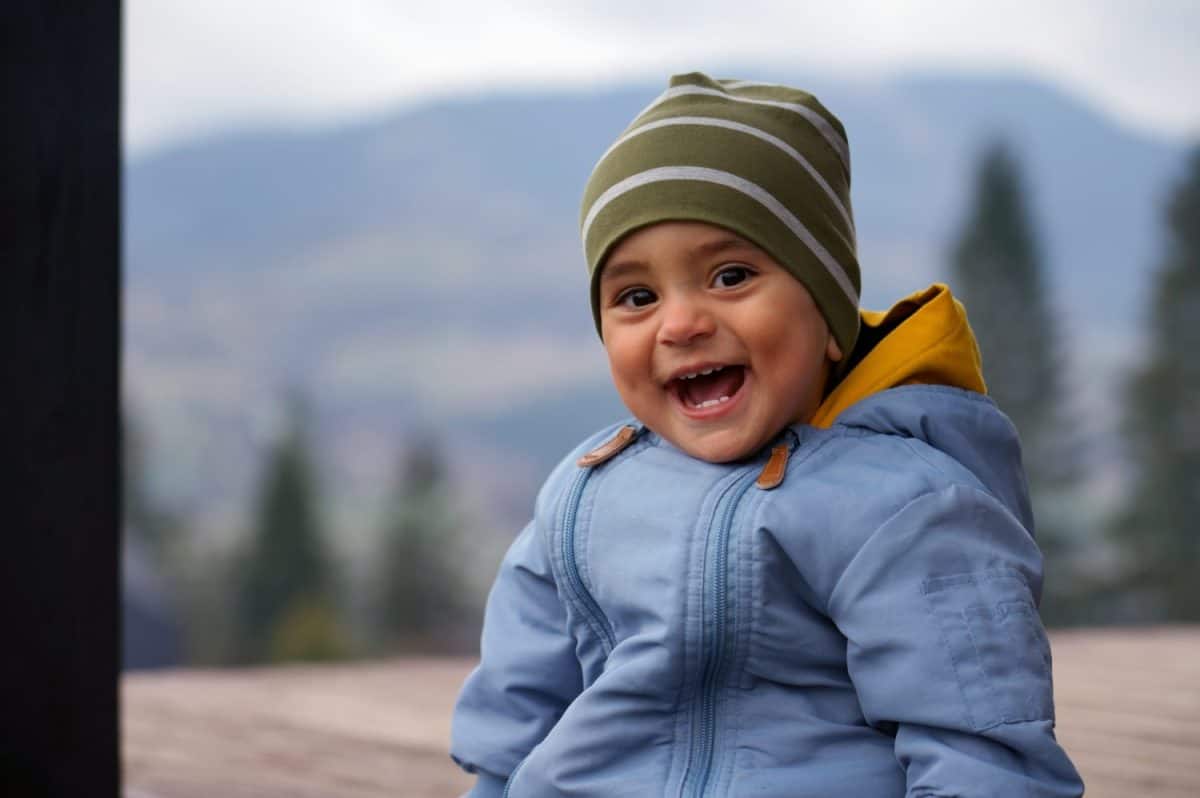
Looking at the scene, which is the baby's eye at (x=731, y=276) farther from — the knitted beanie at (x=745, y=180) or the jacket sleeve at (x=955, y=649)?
the jacket sleeve at (x=955, y=649)

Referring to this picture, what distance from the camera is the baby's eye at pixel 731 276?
1.23m

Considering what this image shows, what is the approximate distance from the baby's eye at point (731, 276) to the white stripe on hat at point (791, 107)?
14 centimetres

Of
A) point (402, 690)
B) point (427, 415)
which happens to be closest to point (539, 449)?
point (427, 415)

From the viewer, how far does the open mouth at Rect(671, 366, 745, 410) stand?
1238 mm

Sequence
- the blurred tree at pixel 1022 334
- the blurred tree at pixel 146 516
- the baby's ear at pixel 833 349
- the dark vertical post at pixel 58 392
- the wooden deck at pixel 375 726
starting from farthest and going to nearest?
the blurred tree at pixel 146 516 → the blurred tree at pixel 1022 334 → the wooden deck at pixel 375 726 → the dark vertical post at pixel 58 392 → the baby's ear at pixel 833 349

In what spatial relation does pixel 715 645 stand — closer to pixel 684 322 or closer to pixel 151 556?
pixel 684 322

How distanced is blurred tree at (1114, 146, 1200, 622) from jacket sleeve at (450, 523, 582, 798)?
10413 mm

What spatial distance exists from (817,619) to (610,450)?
0.86ft

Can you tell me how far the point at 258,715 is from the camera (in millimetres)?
2801

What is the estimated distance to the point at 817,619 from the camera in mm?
1177

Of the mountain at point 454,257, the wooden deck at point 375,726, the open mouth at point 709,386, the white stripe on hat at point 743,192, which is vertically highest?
the mountain at point 454,257

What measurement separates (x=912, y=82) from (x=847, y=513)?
14.9 m

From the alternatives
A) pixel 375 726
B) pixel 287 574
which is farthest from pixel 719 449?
pixel 287 574

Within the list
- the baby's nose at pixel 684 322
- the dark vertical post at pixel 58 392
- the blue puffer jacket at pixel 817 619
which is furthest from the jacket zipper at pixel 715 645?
the dark vertical post at pixel 58 392
